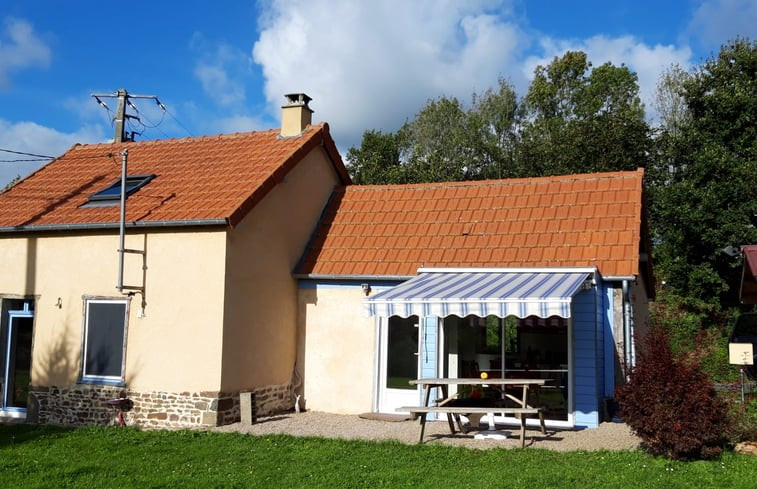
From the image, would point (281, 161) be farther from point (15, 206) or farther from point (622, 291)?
point (622, 291)

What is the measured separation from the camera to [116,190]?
16.8 meters

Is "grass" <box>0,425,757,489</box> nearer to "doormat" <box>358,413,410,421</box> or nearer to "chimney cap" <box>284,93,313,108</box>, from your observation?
"doormat" <box>358,413,410,421</box>

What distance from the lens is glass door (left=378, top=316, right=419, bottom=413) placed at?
52.3 feet

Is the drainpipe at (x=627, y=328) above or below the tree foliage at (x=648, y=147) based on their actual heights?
below

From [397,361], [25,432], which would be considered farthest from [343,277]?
[25,432]

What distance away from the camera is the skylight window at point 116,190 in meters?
16.4

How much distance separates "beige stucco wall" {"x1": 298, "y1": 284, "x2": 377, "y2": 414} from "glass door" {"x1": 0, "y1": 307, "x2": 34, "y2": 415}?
6153mm

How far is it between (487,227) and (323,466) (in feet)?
26.8

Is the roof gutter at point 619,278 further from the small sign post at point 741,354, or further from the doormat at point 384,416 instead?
the doormat at point 384,416

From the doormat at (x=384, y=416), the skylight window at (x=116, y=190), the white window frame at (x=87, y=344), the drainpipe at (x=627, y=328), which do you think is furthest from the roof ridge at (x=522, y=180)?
the white window frame at (x=87, y=344)

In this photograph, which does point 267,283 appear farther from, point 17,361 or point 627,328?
point 627,328

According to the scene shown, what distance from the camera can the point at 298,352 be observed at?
16.9m

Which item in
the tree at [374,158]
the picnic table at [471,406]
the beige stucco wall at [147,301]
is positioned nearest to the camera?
the picnic table at [471,406]

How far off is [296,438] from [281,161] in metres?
6.79
